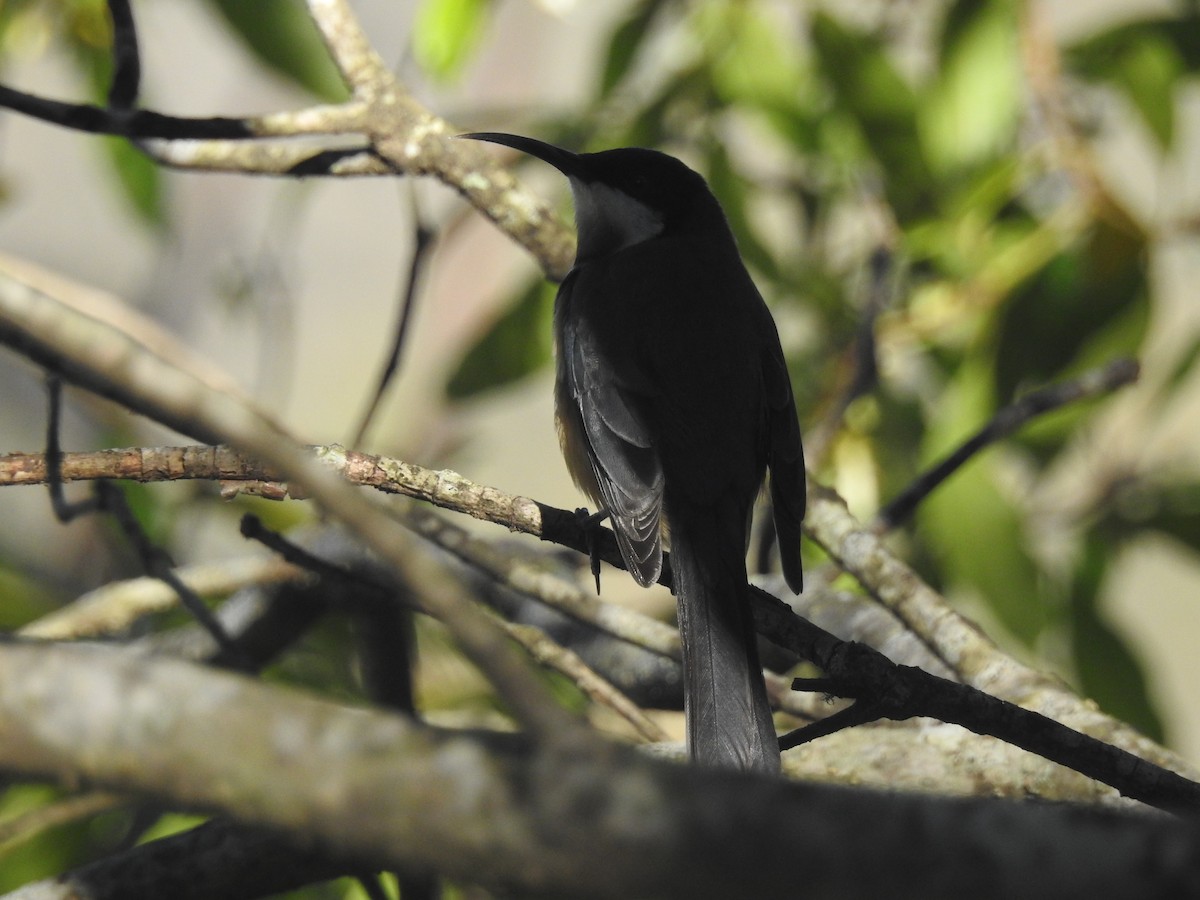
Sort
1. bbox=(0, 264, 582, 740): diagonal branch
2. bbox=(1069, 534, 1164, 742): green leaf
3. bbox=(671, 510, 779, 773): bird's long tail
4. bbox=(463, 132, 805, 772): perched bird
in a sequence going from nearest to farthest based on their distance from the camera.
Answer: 1. bbox=(0, 264, 582, 740): diagonal branch
2. bbox=(671, 510, 779, 773): bird's long tail
3. bbox=(463, 132, 805, 772): perched bird
4. bbox=(1069, 534, 1164, 742): green leaf

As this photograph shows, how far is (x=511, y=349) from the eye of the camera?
3393mm

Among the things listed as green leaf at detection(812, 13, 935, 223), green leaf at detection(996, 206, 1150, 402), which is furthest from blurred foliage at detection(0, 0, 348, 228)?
green leaf at detection(996, 206, 1150, 402)

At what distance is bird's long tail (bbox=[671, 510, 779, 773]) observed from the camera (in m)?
1.97

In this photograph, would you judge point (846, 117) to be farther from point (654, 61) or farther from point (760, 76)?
point (654, 61)

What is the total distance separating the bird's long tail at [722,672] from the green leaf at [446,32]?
1.68 meters

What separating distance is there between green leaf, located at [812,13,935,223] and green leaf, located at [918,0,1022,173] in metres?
0.06

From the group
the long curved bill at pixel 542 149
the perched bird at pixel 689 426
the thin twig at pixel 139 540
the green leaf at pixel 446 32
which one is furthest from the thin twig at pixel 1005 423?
the green leaf at pixel 446 32

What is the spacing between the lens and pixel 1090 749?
1448 mm

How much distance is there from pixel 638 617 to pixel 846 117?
1.73m

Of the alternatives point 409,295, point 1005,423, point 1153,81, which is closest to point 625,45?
point 409,295

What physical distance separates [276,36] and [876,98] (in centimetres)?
159

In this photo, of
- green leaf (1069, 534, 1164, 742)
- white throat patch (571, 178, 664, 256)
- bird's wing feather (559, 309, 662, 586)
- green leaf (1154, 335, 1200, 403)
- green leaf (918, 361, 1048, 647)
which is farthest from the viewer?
green leaf (1154, 335, 1200, 403)

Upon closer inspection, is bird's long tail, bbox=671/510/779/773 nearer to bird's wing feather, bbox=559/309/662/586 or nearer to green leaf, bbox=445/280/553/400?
bird's wing feather, bbox=559/309/662/586

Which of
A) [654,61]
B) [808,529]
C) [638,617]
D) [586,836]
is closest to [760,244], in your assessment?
[654,61]
